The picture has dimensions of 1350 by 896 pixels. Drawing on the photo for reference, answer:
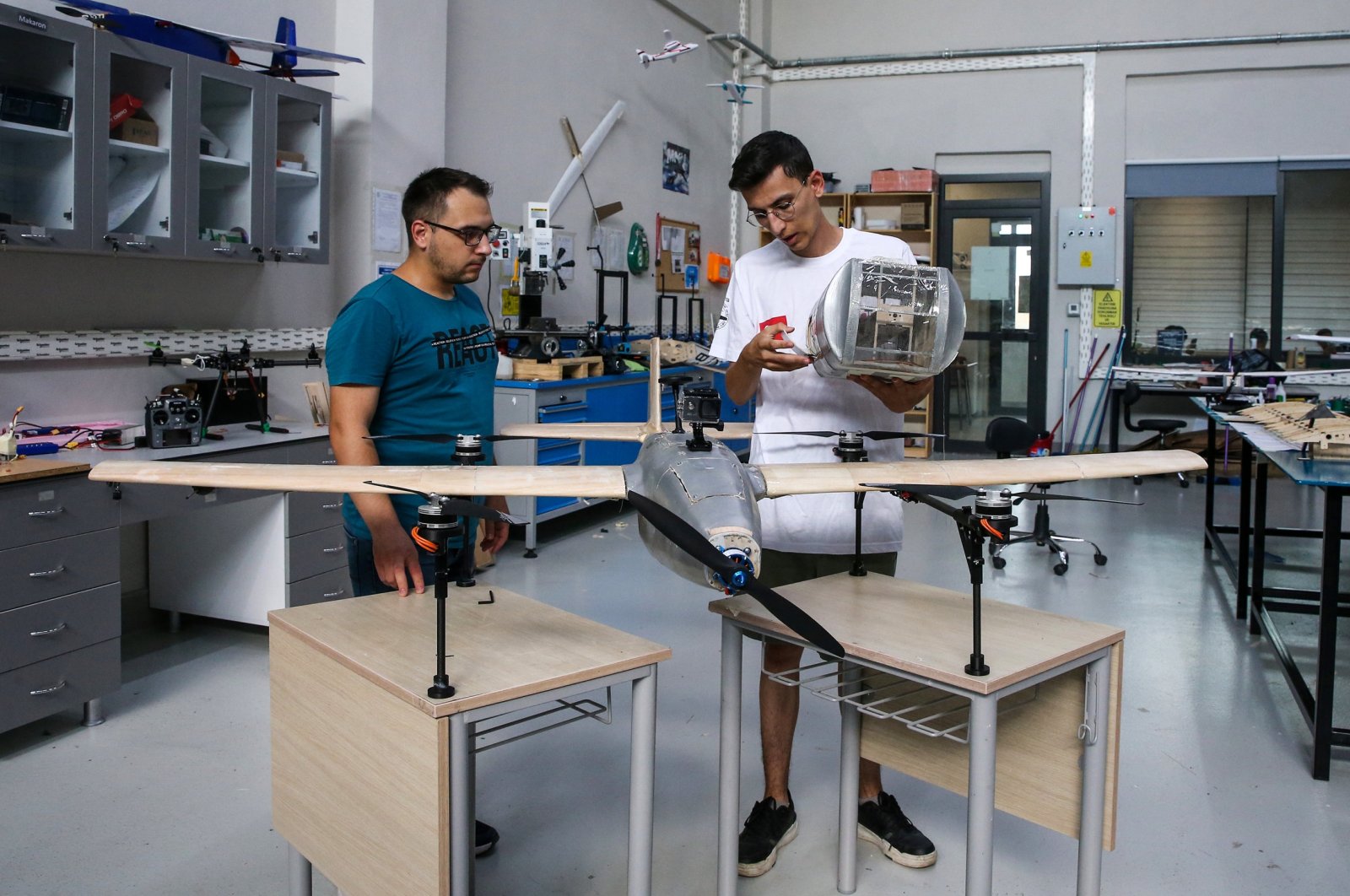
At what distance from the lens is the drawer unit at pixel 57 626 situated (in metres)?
2.79

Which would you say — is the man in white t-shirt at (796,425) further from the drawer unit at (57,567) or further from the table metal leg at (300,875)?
the drawer unit at (57,567)

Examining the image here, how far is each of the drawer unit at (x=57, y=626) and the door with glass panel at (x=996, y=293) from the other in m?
7.38

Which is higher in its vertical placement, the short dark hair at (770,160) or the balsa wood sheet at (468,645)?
the short dark hair at (770,160)

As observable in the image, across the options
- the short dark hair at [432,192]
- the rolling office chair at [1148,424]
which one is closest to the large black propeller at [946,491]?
the short dark hair at [432,192]

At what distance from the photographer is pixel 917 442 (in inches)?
344

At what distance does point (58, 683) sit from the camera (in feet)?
9.57

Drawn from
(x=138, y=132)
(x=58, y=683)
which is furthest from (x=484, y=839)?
(x=138, y=132)

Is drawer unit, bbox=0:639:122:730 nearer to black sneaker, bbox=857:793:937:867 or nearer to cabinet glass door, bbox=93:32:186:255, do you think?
cabinet glass door, bbox=93:32:186:255

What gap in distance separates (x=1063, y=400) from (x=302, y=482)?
27.1 ft

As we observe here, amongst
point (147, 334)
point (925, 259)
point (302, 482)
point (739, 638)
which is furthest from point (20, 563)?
point (925, 259)

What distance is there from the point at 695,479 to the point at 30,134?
263 cm

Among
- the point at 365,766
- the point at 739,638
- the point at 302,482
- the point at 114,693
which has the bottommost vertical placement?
the point at 114,693

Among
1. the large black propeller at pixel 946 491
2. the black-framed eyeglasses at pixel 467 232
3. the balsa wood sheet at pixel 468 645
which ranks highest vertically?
the black-framed eyeglasses at pixel 467 232

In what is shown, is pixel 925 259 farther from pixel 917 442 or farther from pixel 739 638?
pixel 739 638
